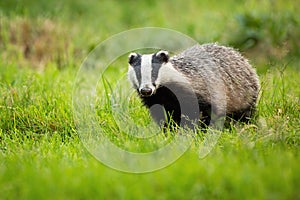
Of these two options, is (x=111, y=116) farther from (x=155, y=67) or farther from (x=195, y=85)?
(x=195, y=85)

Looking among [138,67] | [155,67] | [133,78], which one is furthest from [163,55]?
[133,78]

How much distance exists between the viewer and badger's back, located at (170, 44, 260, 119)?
5156 millimetres

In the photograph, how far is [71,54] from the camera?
7.74 meters

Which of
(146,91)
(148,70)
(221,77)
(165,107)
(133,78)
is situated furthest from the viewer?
(221,77)

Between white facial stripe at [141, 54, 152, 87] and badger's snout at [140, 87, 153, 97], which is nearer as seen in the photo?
badger's snout at [140, 87, 153, 97]

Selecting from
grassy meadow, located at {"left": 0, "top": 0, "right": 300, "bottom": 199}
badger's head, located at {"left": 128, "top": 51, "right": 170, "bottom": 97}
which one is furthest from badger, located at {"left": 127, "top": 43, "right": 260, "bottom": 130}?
grassy meadow, located at {"left": 0, "top": 0, "right": 300, "bottom": 199}

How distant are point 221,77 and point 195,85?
36cm

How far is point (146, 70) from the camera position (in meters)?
4.84

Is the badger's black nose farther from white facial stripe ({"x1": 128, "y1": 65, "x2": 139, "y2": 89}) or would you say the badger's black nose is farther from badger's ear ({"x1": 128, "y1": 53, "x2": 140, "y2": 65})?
badger's ear ({"x1": 128, "y1": 53, "x2": 140, "y2": 65})

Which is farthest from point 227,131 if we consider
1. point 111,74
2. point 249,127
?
point 111,74

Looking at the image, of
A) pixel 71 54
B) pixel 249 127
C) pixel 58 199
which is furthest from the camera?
pixel 71 54

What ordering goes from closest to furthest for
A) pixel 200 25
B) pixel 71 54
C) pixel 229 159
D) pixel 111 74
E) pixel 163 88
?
1. pixel 229 159
2. pixel 163 88
3. pixel 111 74
4. pixel 71 54
5. pixel 200 25

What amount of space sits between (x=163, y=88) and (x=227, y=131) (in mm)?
764

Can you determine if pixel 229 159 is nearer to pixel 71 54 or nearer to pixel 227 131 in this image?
pixel 227 131
